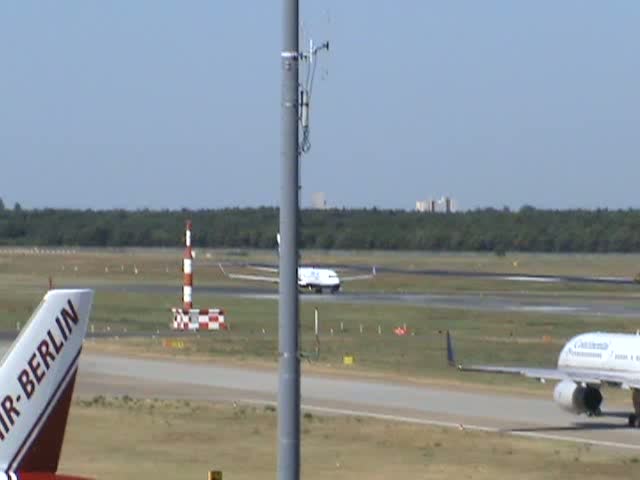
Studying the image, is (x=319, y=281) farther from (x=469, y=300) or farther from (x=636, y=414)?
(x=636, y=414)

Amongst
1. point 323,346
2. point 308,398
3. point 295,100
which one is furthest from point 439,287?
point 295,100

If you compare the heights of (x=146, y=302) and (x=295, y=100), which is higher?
(x=295, y=100)

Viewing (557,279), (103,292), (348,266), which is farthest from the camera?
(348,266)

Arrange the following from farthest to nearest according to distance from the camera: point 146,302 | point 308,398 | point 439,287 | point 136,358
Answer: point 439,287
point 146,302
point 136,358
point 308,398

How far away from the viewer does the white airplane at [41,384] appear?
18859mm

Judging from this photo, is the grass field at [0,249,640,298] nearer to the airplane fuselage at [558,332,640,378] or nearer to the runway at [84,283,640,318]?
the runway at [84,283,640,318]

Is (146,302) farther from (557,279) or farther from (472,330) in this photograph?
(557,279)

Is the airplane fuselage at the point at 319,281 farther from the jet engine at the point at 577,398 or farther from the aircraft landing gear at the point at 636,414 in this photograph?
the aircraft landing gear at the point at 636,414

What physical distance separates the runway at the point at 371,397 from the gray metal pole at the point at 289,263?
25.5m

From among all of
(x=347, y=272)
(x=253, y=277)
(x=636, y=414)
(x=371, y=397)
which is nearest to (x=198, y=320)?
(x=371, y=397)

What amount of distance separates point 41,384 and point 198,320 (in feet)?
213

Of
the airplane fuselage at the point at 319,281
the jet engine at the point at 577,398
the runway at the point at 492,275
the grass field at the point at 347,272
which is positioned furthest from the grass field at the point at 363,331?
the runway at the point at 492,275

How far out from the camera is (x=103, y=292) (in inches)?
4806

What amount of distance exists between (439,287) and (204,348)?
65.5 meters
